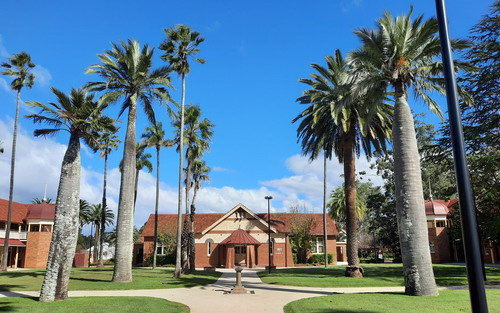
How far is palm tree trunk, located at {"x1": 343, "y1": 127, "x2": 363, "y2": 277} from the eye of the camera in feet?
80.5

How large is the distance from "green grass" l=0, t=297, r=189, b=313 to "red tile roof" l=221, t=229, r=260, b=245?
28082 millimetres

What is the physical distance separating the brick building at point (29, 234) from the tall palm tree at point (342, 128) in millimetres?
35951

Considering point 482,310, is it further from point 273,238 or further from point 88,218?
point 88,218

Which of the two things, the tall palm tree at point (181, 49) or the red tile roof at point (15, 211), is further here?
the red tile roof at point (15, 211)

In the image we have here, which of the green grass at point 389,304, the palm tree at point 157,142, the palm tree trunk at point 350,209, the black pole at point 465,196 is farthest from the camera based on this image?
the palm tree at point 157,142

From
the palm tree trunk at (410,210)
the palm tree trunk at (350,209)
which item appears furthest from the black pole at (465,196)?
the palm tree trunk at (350,209)

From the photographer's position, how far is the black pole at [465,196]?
18.2 feet

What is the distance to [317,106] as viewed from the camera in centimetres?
2688

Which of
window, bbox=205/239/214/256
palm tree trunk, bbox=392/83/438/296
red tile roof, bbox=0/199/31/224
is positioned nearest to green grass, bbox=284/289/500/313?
palm tree trunk, bbox=392/83/438/296

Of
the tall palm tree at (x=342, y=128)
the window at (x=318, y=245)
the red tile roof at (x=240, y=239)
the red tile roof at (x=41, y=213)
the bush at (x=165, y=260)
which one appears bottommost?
the bush at (x=165, y=260)

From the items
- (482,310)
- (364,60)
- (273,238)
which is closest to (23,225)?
(273,238)

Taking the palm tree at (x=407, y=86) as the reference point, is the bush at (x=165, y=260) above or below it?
below

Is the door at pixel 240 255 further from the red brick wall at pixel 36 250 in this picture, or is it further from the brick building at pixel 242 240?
Answer: the red brick wall at pixel 36 250

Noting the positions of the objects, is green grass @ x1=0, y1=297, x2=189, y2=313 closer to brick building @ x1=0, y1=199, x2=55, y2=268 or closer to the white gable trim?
the white gable trim
